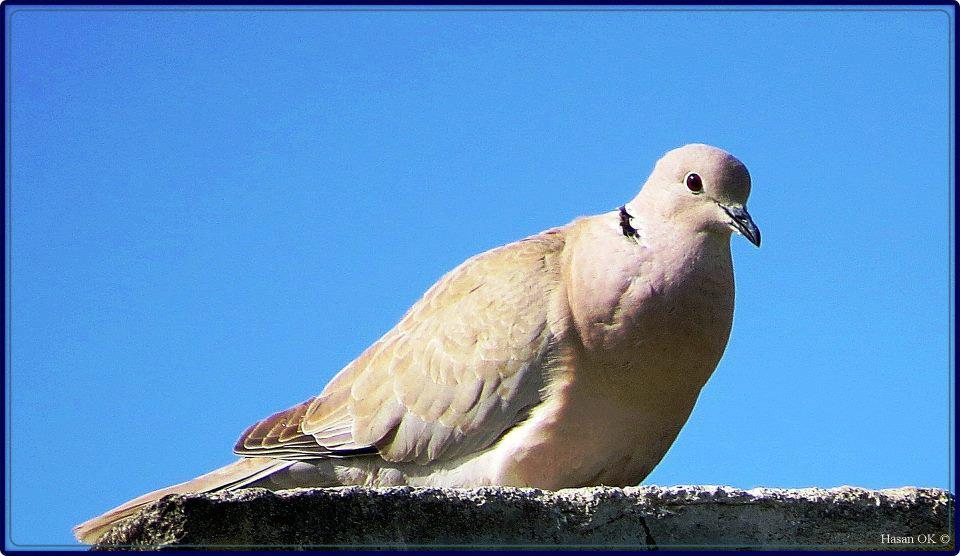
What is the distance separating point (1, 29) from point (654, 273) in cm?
316

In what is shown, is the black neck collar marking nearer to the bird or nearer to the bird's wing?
the bird

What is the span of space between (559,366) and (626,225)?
82cm

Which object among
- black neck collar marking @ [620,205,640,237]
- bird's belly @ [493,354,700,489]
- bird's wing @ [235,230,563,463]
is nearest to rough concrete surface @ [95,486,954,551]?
bird's belly @ [493,354,700,489]

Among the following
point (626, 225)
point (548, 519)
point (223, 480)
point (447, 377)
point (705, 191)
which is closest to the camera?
point (548, 519)

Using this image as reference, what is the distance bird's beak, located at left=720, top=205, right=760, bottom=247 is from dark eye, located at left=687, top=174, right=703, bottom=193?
0.51ft

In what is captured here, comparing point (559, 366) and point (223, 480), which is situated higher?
point (559, 366)

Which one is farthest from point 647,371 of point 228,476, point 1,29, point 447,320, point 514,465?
point 1,29

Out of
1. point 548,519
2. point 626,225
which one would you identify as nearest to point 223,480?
point 626,225

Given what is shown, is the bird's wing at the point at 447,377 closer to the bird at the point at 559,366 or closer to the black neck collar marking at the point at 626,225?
the bird at the point at 559,366

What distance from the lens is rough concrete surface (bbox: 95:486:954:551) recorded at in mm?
3723

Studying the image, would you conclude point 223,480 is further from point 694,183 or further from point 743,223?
point 743,223

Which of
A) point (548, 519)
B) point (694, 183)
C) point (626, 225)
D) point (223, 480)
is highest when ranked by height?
point (694, 183)

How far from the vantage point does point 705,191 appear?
583 cm

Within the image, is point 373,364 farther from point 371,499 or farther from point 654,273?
point 371,499
